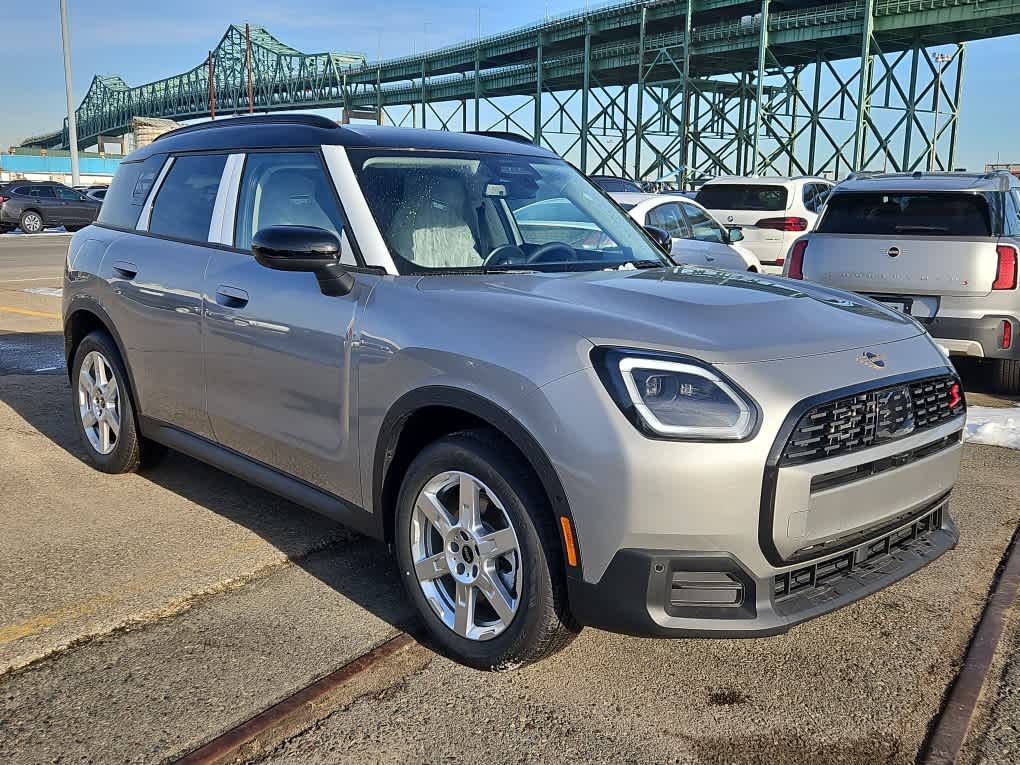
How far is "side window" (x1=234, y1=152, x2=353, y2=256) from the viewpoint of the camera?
3543 millimetres

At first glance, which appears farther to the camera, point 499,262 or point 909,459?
point 499,262

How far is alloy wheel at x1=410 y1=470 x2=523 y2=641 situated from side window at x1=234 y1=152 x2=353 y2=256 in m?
0.97

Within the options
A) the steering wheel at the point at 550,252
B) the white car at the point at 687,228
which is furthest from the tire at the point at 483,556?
the white car at the point at 687,228

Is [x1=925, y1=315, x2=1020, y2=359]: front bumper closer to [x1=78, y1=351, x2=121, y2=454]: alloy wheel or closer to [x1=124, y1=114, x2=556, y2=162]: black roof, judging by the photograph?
[x1=124, y1=114, x2=556, y2=162]: black roof

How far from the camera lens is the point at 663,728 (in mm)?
2672

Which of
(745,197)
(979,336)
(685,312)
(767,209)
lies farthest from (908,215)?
(745,197)

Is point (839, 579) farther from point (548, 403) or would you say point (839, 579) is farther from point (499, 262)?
point (499, 262)

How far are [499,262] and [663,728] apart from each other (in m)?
1.72

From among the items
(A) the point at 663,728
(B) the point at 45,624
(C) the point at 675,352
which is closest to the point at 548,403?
(C) the point at 675,352

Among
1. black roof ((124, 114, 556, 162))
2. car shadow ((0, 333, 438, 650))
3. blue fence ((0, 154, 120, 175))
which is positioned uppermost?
blue fence ((0, 154, 120, 175))

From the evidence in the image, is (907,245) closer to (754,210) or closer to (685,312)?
(685,312)

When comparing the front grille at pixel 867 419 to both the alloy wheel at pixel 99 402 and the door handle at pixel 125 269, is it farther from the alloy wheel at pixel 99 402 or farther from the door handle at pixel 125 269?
the alloy wheel at pixel 99 402

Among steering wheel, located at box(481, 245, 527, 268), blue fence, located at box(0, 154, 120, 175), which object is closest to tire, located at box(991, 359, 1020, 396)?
steering wheel, located at box(481, 245, 527, 268)

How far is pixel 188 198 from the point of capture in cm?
434
